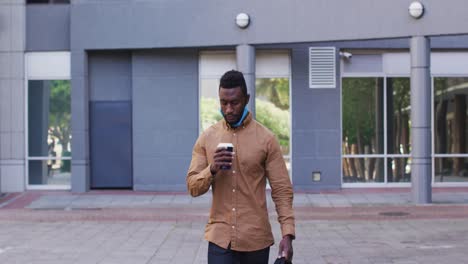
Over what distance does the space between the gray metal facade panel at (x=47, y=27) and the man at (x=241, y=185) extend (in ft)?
53.2

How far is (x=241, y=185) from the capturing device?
5102 millimetres

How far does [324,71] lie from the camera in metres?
19.9

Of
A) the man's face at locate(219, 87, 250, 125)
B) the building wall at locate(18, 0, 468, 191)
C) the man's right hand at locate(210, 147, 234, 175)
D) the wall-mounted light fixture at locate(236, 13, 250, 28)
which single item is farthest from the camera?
the building wall at locate(18, 0, 468, 191)

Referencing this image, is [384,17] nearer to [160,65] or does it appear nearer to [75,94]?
[160,65]

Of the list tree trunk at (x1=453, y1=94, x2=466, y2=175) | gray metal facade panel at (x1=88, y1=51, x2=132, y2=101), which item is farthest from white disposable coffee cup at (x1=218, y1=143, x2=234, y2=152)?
tree trunk at (x1=453, y1=94, x2=466, y2=175)

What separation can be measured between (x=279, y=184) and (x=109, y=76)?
16063 mm

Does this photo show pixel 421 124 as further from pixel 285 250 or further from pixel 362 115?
pixel 285 250

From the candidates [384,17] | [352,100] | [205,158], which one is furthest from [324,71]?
[205,158]

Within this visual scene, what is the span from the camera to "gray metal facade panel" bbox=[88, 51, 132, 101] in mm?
20625

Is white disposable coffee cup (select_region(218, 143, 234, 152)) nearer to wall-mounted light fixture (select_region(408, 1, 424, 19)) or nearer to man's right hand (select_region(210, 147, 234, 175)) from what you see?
man's right hand (select_region(210, 147, 234, 175))

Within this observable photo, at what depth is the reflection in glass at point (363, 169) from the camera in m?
20.5

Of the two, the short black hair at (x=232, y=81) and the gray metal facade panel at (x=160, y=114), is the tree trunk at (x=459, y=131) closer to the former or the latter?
the gray metal facade panel at (x=160, y=114)

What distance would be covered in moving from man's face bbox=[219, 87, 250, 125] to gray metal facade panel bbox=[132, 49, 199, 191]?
1513 cm

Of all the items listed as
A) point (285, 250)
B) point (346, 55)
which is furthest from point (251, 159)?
point (346, 55)
